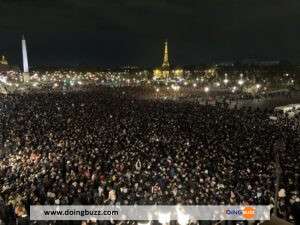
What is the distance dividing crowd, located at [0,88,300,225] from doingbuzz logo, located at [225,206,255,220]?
0.46 m

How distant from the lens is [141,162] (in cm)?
1562

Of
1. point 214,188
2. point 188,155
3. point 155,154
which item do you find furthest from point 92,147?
point 214,188

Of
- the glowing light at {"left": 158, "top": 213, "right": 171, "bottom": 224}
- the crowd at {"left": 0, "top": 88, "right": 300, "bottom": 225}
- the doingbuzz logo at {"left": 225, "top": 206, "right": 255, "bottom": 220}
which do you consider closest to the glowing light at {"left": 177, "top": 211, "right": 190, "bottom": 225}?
the glowing light at {"left": 158, "top": 213, "right": 171, "bottom": 224}

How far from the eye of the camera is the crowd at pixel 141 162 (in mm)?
11266

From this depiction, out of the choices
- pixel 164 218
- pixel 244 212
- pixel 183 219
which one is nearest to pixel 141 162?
pixel 164 218

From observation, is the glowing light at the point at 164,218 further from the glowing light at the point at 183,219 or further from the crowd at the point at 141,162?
the crowd at the point at 141,162

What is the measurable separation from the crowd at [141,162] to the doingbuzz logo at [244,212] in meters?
0.46

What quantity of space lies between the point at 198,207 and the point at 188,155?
5.95 meters

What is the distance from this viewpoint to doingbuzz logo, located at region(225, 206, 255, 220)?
10.0 meters

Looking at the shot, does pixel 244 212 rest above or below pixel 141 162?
below

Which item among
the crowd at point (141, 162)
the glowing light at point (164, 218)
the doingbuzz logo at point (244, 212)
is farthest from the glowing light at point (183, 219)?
the doingbuzz logo at point (244, 212)

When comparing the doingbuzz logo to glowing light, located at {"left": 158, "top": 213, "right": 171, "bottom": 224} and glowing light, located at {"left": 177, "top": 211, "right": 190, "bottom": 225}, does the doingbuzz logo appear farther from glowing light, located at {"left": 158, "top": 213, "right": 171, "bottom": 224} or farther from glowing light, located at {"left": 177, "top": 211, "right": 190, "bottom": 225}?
glowing light, located at {"left": 158, "top": 213, "right": 171, "bottom": 224}

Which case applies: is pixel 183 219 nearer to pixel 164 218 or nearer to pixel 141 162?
pixel 164 218

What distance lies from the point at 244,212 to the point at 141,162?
629cm
